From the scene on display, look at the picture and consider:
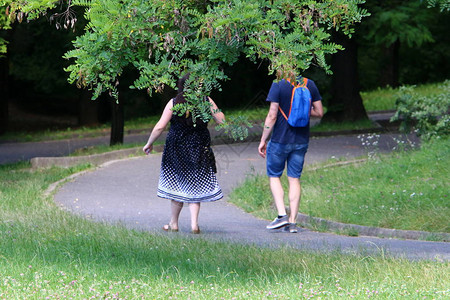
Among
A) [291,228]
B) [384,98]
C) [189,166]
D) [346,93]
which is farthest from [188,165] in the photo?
[384,98]

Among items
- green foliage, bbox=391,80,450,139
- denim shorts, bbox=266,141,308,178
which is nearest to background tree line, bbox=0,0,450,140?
→ denim shorts, bbox=266,141,308,178

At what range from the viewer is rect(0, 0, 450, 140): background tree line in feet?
68.0

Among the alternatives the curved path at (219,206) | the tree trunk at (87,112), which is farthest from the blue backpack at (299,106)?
the tree trunk at (87,112)

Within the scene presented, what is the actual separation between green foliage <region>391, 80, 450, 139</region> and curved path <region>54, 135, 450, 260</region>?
61.3 inches

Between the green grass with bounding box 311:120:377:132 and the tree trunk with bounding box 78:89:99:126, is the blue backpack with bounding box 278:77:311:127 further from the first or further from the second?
the tree trunk with bounding box 78:89:99:126

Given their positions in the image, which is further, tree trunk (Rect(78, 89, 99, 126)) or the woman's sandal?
tree trunk (Rect(78, 89, 99, 126))

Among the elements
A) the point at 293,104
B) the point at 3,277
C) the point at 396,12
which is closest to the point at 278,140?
the point at 293,104

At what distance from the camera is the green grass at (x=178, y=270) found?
555 centimetres

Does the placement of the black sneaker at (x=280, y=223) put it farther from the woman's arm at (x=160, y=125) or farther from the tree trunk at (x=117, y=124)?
the tree trunk at (x=117, y=124)

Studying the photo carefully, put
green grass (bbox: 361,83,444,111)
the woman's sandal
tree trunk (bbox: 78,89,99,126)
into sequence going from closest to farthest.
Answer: the woman's sandal
green grass (bbox: 361,83,444,111)
tree trunk (bbox: 78,89,99,126)

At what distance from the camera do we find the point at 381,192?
10734 millimetres

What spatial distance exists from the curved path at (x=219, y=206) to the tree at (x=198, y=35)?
7.51ft

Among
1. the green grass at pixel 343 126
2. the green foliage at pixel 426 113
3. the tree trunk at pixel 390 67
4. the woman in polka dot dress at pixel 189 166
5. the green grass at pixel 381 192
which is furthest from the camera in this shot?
the tree trunk at pixel 390 67

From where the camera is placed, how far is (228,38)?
5473mm
